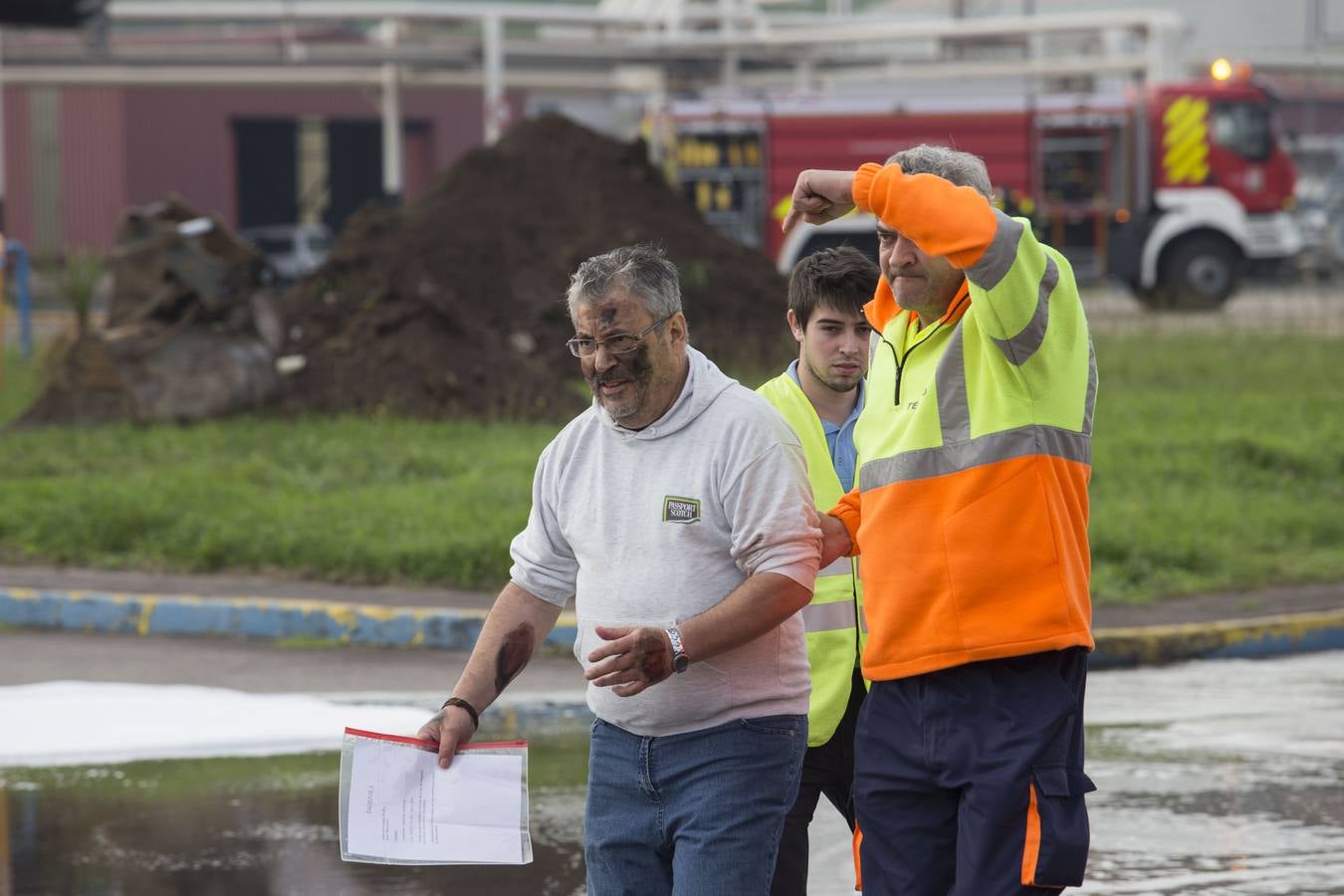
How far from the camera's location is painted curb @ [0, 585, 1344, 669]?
9.58m

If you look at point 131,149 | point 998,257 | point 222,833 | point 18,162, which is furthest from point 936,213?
point 18,162

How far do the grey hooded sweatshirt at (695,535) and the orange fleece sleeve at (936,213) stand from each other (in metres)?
0.53

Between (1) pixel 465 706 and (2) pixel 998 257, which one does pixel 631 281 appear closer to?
(2) pixel 998 257

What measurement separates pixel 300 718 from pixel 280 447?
5952 mm

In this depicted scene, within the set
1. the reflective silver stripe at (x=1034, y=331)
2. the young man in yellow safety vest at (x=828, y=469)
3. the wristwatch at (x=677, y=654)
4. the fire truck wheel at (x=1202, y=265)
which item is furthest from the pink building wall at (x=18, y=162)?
the reflective silver stripe at (x=1034, y=331)

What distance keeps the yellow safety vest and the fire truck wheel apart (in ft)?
83.9

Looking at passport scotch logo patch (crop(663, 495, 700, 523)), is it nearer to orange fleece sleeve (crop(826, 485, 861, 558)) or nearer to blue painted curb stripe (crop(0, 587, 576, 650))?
orange fleece sleeve (crop(826, 485, 861, 558))

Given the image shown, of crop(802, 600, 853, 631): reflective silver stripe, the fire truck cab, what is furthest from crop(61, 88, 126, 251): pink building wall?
crop(802, 600, 853, 631): reflective silver stripe

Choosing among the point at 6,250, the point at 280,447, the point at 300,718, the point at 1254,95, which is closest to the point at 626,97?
the point at 1254,95

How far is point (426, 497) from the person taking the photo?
11.8m

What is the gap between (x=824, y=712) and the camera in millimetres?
4523

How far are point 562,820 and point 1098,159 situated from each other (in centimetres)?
2504

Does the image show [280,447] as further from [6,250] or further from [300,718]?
[6,250]

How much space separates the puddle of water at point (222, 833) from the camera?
238 inches
